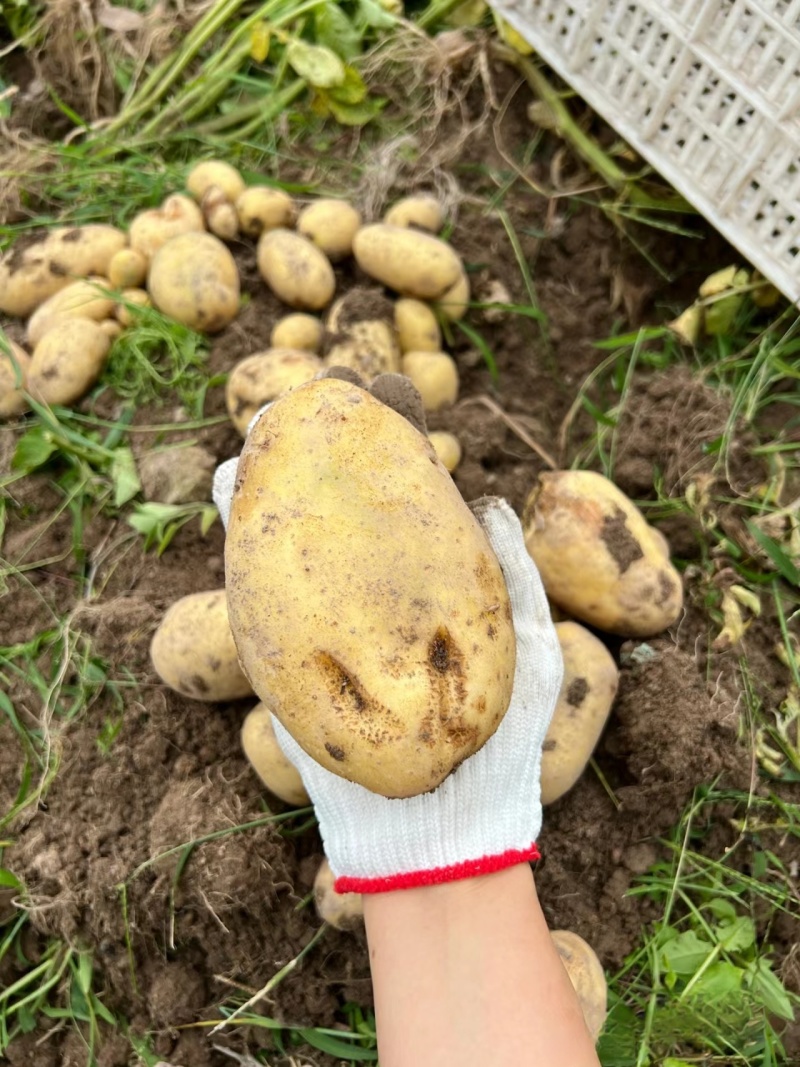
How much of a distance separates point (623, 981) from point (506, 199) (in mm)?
2155

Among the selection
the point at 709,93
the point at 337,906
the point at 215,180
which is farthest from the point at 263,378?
the point at 709,93

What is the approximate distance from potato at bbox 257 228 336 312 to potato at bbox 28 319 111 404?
0.50 meters

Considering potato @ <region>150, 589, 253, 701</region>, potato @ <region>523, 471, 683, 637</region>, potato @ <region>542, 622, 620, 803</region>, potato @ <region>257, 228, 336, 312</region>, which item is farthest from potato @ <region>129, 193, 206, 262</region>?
potato @ <region>542, 622, 620, 803</region>

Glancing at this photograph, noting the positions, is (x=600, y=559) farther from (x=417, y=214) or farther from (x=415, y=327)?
(x=417, y=214)

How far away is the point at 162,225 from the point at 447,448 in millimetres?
1091

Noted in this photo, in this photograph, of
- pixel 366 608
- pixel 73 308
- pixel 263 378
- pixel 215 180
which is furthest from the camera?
pixel 215 180

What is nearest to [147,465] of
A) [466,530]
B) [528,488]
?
[528,488]

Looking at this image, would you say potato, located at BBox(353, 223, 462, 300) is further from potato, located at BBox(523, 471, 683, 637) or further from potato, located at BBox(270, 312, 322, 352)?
potato, located at BBox(523, 471, 683, 637)

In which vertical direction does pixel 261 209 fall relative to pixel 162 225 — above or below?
above

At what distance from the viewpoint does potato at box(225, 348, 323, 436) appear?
1.97 metres

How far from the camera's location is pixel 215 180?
2422 millimetres

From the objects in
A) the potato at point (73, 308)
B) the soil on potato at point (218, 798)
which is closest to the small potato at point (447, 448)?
the soil on potato at point (218, 798)

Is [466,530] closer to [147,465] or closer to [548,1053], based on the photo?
[548,1053]

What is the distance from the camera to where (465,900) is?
4.47 ft
